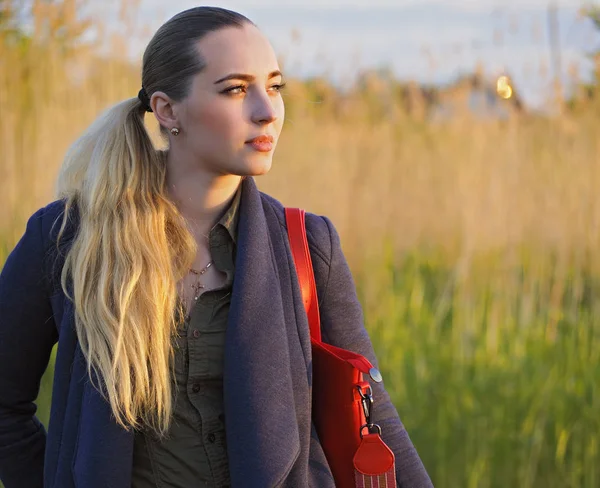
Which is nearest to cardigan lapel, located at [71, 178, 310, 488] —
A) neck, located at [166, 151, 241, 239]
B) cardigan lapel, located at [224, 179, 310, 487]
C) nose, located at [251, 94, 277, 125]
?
cardigan lapel, located at [224, 179, 310, 487]

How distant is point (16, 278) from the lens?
→ 1747 mm

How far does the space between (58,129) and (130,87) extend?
42cm

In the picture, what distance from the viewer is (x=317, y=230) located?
1.89 meters

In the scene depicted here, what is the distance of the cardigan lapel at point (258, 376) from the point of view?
1698 mm

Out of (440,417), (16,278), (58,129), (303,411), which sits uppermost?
(58,129)

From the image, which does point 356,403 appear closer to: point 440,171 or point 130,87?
point 130,87

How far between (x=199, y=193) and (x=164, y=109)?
0.63ft

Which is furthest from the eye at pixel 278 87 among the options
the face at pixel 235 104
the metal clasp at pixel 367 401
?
the metal clasp at pixel 367 401

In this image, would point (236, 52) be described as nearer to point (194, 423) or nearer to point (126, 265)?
point (126, 265)

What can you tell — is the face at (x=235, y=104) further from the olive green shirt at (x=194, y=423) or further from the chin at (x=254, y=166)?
the olive green shirt at (x=194, y=423)

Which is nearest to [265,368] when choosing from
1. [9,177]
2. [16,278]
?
[16,278]

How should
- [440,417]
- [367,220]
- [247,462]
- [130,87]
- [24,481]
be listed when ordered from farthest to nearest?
[367,220] < [130,87] < [440,417] < [24,481] < [247,462]

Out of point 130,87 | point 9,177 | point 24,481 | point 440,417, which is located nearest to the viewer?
point 24,481

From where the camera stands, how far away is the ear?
190cm
